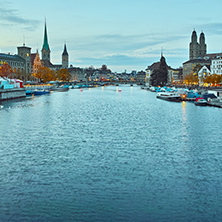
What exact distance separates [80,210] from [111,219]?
1561 millimetres

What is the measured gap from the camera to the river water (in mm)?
14344

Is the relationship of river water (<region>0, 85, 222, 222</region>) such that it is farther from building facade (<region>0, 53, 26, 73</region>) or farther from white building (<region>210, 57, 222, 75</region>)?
building facade (<region>0, 53, 26, 73</region>)

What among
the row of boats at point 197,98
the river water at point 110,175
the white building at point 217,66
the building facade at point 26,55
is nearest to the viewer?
the river water at point 110,175

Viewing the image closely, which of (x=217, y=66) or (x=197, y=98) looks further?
(x=217, y=66)

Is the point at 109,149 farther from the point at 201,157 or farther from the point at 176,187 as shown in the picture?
the point at 176,187

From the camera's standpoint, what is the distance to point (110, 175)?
1873 centimetres

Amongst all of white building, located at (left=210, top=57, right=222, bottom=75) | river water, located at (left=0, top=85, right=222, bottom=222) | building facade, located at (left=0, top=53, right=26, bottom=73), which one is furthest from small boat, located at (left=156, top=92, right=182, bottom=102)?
building facade, located at (left=0, top=53, right=26, bottom=73)

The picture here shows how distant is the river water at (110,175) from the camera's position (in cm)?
1434

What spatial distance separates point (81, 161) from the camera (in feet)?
70.8

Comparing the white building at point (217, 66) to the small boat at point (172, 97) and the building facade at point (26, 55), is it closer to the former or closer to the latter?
the small boat at point (172, 97)

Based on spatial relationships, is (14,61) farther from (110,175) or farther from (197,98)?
(110,175)

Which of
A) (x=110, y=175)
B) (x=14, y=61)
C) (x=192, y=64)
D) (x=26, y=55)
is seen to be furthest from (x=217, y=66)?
(x=110, y=175)

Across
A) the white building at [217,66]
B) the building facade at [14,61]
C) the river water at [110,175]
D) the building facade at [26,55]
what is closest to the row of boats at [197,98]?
the river water at [110,175]

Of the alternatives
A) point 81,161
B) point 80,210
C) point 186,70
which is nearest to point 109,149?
point 81,161
